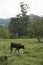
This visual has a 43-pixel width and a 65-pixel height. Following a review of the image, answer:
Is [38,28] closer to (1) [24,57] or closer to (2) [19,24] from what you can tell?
(1) [24,57]

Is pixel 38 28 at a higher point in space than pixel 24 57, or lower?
higher

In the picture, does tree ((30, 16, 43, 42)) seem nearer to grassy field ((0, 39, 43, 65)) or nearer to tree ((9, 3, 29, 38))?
grassy field ((0, 39, 43, 65))

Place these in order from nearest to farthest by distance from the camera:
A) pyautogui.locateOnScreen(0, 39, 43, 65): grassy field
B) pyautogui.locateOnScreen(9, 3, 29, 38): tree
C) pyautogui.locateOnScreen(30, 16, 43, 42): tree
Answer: pyautogui.locateOnScreen(0, 39, 43, 65): grassy field → pyautogui.locateOnScreen(30, 16, 43, 42): tree → pyautogui.locateOnScreen(9, 3, 29, 38): tree

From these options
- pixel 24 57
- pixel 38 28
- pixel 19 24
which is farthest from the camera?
pixel 19 24

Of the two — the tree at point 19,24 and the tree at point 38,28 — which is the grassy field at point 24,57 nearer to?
the tree at point 38,28

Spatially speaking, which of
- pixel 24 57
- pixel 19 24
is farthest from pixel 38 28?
pixel 19 24

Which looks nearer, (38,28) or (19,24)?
(38,28)

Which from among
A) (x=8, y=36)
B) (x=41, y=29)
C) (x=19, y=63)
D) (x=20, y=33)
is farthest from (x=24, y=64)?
(x=20, y=33)

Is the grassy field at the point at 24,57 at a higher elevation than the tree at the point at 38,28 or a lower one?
lower

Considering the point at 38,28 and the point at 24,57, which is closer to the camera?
the point at 24,57

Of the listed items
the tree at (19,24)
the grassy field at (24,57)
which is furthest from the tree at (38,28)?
the tree at (19,24)

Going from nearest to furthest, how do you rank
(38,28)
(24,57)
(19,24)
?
(24,57), (38,28), (19,24)

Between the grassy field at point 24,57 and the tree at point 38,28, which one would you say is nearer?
the grassy field at point 24,57

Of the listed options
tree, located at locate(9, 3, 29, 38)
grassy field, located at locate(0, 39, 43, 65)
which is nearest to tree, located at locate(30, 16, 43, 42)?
grassy field, located at locate(0, 39, 43, 65)
